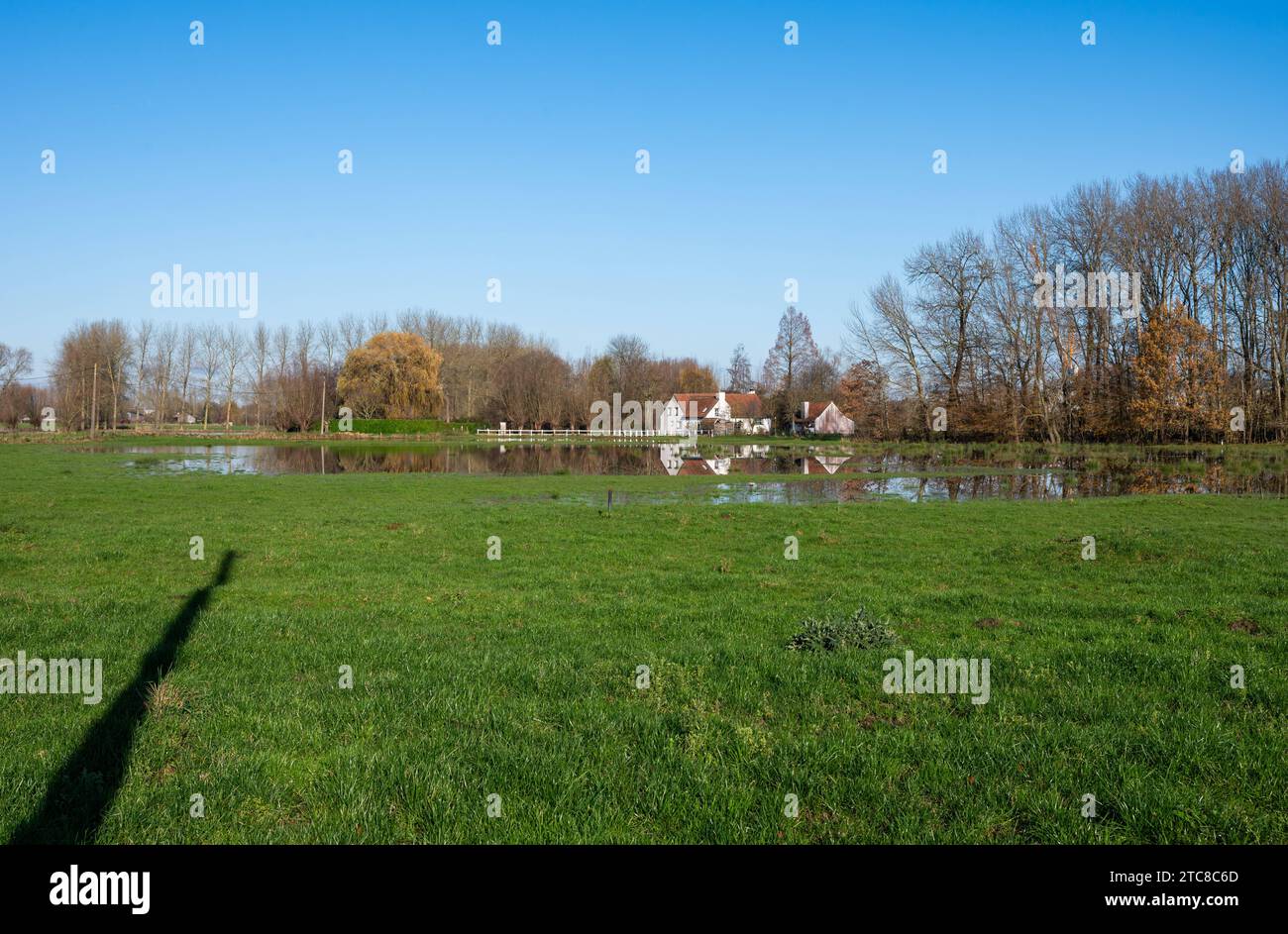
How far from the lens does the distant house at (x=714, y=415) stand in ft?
391

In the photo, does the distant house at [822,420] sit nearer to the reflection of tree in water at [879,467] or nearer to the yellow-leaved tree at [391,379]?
the reflection of tree in water at [879,467]

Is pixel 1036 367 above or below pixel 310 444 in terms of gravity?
above

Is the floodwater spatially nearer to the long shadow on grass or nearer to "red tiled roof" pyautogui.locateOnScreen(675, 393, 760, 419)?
the long shadow on grass

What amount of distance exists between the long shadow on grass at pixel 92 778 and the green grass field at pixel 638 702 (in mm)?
25

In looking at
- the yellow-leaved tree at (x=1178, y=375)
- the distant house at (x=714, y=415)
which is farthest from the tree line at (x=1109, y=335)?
the distant house at (x=714, y=415)

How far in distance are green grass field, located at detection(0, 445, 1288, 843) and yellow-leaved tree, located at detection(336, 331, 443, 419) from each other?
8735 centimetres

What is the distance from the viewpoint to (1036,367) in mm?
65250

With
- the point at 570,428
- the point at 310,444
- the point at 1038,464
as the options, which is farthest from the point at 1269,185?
the point at 310,444

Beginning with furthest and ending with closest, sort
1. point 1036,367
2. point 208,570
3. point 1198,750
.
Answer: point 1036,367
point 208,570
point 1198,750

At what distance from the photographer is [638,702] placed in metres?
6.28

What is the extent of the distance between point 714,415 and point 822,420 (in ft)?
94.8

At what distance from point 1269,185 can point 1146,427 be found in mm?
21650
